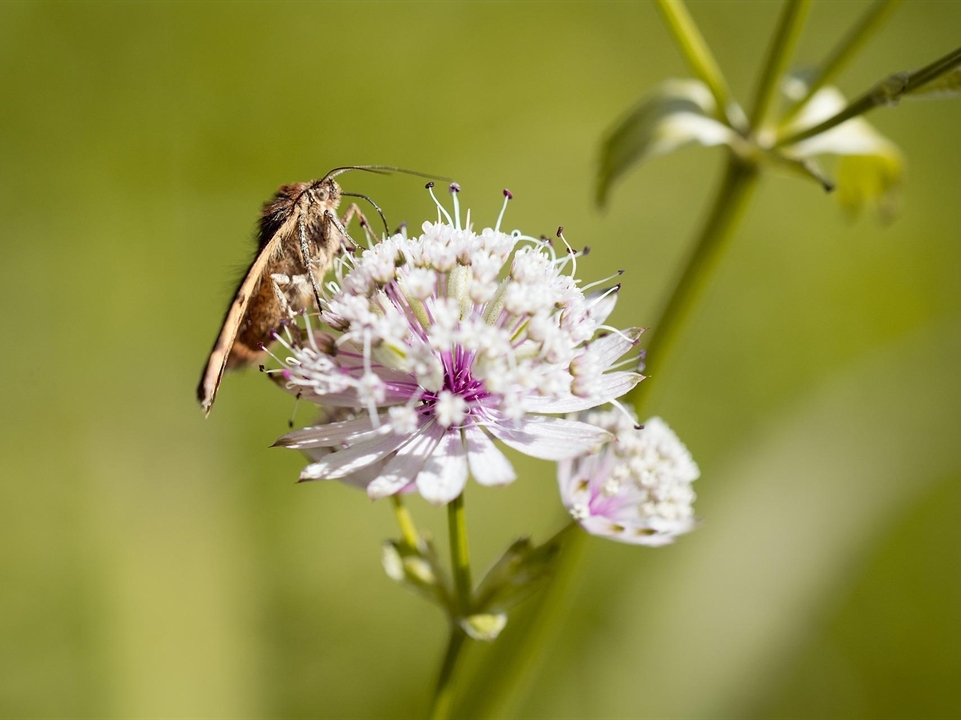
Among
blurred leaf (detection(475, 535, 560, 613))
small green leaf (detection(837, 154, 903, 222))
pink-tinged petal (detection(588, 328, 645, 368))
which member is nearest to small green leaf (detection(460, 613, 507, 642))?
blurred leaf (detection(475, 535, 560, 613))

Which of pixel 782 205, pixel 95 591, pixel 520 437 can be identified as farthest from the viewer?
pixel 782 205

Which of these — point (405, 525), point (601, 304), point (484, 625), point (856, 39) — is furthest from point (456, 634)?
point (856, 39)

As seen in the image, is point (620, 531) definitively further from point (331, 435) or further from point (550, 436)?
point (331, 435)

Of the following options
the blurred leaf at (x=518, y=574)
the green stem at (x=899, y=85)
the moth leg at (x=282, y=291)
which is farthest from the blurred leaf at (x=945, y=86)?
the moth leg at (x=282, y=291)

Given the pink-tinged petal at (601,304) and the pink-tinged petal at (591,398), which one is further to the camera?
the pink-tinged petal at (601,304)

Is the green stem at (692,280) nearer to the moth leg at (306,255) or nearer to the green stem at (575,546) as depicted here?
the green stem at (575,546)

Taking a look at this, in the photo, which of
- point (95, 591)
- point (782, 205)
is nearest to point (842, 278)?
point (782, 205)

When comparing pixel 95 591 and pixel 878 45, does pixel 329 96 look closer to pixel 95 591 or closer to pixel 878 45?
pixel 95 591
